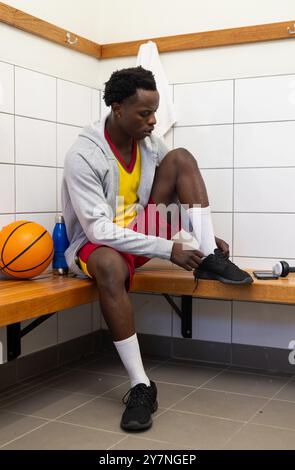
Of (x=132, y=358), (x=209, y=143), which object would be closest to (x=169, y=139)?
(x=209, y=143)

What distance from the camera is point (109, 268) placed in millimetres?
2102

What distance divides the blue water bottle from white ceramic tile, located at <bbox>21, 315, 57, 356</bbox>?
0.94 feet

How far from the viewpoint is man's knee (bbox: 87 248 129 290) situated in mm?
2096

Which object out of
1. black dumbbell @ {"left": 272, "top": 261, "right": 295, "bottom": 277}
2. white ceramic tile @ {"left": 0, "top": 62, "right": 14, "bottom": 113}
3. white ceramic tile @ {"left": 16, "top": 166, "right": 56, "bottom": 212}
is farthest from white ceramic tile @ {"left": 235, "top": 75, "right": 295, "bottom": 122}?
white ceramic tile @ {"left": 0, "top": 62, "right": 14, "bottom": 113}

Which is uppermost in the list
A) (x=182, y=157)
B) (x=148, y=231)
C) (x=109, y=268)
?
(x=182, y=157)

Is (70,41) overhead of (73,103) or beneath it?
overhead

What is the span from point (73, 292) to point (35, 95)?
0.92 m

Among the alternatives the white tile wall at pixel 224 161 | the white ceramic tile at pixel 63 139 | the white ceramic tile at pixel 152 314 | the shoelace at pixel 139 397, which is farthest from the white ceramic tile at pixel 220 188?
the shoelace at pixel 139 397

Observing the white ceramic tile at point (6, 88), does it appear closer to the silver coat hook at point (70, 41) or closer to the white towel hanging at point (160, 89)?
the silver coat hook at point (70, 41)

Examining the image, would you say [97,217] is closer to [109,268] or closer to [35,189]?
[109,268]

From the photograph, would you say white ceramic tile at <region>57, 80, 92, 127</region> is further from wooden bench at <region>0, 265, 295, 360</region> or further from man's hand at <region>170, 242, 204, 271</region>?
man's hand at <region>170, 242, 204, 271</region>

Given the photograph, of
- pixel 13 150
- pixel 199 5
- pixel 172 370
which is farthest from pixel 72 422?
pixel 199 5

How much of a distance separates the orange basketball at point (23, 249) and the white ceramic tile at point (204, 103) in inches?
38.1

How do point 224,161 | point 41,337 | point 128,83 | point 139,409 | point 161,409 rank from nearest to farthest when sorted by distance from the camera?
point 139,409
point 161,409
point 128,83
point 41,337
point 224,161
